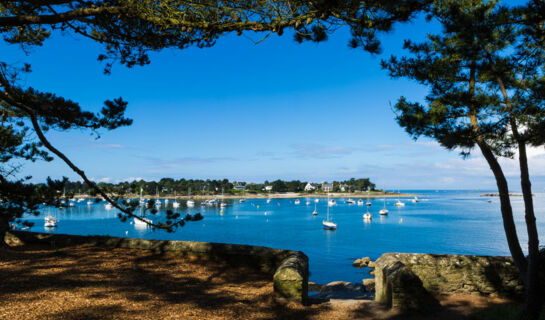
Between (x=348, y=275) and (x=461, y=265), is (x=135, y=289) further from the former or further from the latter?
(x=348, y=275)

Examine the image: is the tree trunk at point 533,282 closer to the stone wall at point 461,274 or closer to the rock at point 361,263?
the stone wall at point 461,274

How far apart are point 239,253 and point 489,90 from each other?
21.3 feet

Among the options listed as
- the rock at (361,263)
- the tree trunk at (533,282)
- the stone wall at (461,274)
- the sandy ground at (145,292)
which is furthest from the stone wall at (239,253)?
the rock at (361,263)

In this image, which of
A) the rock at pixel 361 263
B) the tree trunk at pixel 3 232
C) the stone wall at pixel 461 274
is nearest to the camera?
the stone wall at pixel 461 274

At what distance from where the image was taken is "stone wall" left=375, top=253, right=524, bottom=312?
6969 mm

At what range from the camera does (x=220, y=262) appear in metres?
8.12

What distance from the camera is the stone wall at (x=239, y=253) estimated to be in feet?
19.4

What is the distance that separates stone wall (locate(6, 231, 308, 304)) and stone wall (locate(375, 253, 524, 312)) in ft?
6.12

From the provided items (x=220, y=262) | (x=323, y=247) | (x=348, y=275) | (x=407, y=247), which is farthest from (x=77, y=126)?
(x=407, y=247)

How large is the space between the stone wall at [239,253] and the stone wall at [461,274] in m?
1.87

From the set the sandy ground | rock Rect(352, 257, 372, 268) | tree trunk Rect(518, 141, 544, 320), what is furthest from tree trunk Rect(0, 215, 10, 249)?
rock Rect(352, 257, 372, 268)

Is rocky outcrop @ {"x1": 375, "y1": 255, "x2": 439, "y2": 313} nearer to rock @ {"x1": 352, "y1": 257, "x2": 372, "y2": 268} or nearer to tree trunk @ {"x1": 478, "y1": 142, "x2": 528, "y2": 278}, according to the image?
tree trunk @ {"x1": 478, "y1": 142, "x2": 528, "y2": 278}

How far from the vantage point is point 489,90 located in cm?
651

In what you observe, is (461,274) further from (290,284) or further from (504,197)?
(290,284)
